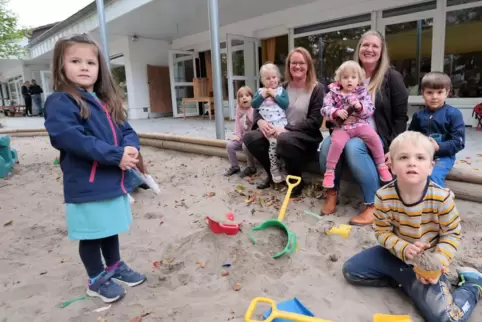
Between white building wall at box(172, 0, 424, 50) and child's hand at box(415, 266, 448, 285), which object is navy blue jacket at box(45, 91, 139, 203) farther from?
white building wall at box(172, 0, 424, 50)

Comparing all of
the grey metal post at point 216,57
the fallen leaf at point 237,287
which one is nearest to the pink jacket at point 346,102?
the fallen leaf at point 237,287

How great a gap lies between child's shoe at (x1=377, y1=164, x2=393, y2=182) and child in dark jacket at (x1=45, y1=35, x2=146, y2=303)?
168 centimetres

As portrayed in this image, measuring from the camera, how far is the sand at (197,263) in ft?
5.14

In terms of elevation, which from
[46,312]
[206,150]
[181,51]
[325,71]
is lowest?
[46,312]

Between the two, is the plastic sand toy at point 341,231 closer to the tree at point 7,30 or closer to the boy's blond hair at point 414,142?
the boy's blond hair at point 414,142

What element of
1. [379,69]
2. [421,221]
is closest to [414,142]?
[421,221]

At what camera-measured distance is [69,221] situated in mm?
1535

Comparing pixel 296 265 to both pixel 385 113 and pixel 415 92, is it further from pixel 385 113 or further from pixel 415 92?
pixel 415 92

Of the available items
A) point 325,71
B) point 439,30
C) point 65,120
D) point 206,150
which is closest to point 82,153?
point 65,120

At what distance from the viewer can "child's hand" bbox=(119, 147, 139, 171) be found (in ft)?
4.94

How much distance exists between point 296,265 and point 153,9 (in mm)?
7658

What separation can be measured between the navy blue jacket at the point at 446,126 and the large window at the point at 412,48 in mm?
4115

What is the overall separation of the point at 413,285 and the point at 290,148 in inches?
58.5

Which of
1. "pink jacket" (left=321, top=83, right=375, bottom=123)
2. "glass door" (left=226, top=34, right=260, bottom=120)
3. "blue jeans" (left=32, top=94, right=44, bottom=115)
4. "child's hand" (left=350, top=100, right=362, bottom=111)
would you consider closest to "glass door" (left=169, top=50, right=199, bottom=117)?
"glass door" (left=226, top=34, right=260, bottom=120)
